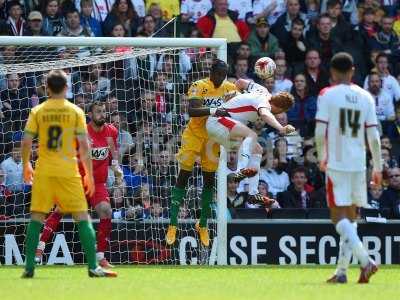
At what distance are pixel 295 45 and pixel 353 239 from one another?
36.4ft

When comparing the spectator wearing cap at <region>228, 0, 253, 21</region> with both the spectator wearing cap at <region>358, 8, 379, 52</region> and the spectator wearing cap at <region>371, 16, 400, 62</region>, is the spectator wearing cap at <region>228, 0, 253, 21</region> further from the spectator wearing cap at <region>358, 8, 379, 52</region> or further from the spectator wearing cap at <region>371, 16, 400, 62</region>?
the spectator wearing cap at <region>371, 16, 400, 62</region>

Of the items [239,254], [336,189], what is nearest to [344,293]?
[336,189]

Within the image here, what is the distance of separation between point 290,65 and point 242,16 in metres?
1.30

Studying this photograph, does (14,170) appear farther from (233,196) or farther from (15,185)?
(233,196)

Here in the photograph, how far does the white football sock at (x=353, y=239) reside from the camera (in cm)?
1349

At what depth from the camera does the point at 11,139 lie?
2017cm

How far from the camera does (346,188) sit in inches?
542

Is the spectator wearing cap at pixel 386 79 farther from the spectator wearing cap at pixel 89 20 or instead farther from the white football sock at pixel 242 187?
the spectator wearing cap at pixel 89 20

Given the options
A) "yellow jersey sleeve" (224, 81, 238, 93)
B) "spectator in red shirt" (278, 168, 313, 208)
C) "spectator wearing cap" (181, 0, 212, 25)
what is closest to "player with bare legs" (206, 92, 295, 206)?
"yellow jersey sleeve" (224, 81, 238, 93)

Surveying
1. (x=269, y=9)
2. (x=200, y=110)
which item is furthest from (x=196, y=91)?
(x=269, y=9)

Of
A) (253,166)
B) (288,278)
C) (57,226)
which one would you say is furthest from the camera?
(57,226)

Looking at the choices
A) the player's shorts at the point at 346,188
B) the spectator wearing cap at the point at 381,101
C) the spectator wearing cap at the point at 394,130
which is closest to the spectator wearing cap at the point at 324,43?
the spectator wearing cap at the point at 381,101

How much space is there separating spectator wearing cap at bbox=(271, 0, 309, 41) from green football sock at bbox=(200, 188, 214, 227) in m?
5.93

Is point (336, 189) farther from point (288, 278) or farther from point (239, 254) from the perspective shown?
point (239, 254)
